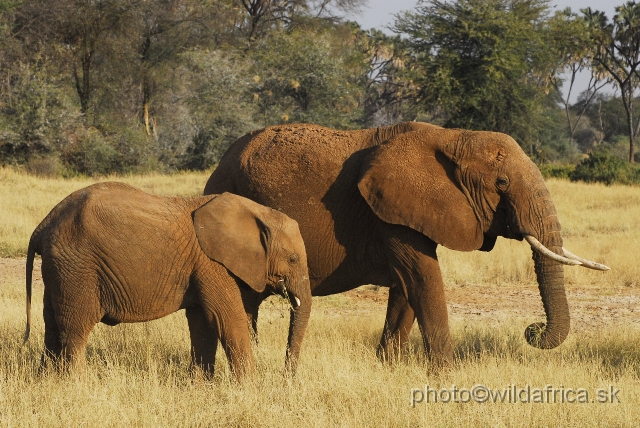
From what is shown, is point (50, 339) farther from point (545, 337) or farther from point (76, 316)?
point (545, 337)

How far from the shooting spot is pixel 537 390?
665 centimetres

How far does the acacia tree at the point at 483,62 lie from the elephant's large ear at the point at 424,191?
2493 cm

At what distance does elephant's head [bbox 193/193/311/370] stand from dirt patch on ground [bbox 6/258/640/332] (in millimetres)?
4044

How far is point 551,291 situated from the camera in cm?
707

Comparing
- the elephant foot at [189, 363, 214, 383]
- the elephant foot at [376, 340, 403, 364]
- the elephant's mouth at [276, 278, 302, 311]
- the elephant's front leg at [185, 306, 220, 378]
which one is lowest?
the elephant foot at [376, 340, 403, 364]

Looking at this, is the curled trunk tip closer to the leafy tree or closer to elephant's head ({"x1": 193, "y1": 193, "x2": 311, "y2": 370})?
elephant's head ({"x1": 193, "y1": 193, "x2": 311, "y2": 370})

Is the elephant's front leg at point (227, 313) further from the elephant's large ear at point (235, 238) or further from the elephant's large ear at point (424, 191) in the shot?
the elephant's large ear at point (424, 191)

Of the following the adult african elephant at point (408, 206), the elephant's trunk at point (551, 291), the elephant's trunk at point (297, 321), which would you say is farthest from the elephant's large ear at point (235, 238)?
the elephant's trunk at point (551, 291)

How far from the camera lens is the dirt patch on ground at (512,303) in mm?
10531

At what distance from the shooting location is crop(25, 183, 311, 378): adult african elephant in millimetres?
6348

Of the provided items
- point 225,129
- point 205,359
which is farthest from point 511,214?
point 225,129

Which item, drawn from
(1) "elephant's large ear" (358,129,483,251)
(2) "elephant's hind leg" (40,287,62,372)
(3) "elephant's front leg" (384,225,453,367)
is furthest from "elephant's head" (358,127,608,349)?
(2) "elephant's hind leg" (40,287,62,372)

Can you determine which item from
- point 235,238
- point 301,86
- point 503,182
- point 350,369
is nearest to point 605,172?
point 301,86

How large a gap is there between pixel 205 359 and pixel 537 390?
8.02 ft
